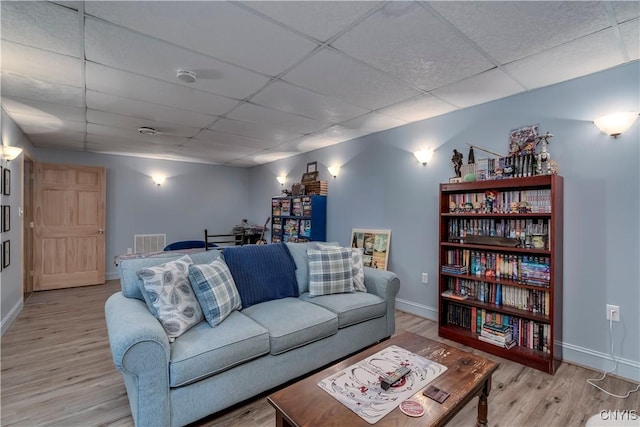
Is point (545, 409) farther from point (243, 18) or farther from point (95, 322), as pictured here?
point (95, 322)

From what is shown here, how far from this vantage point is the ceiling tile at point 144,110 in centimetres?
289

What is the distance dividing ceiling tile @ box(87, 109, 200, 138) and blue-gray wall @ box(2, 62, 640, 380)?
89cm

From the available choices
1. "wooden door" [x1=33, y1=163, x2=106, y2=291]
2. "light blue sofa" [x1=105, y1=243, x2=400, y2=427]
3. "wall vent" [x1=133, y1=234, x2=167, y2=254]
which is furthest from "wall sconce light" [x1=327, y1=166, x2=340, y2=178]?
"wooden door" [x1=33, y1=163, x2=106, y2=291]

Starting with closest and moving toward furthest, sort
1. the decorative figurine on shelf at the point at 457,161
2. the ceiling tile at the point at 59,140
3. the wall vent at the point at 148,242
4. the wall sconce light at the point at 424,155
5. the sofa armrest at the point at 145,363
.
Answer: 1. the sofa armrest at the point at 145,363
2. the decorative figurine on shelf at the point at 457,161
3. the wall sconce light at the point at 424,155
4. the ceiling tile at the point at 59,140
5. the wall vent at the point at 148,242

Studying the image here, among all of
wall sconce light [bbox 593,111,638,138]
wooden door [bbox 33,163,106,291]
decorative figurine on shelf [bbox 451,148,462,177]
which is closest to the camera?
wall sconce light [bbox 593,111,638,138]

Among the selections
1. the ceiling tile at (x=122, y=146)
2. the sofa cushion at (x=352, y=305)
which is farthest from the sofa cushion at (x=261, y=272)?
the ceiling tile at (x=122, y=146)

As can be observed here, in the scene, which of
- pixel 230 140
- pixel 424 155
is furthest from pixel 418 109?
pixel 230 140

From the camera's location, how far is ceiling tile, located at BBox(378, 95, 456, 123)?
2988 millimetres

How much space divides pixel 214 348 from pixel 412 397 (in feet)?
3.65

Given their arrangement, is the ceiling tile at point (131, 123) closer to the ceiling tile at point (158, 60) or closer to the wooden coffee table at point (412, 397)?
the ceiling tile at point (158, 60)

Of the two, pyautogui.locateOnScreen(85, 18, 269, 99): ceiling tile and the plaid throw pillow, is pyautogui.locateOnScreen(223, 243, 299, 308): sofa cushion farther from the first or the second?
pyautogui.locateOnScreen(85, 18, 269, 99): ceiling tile

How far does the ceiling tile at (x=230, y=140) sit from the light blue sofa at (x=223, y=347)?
7.54 feet

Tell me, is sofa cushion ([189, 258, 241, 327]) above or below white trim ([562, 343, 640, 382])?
above

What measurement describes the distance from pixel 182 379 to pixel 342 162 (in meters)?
3.60
